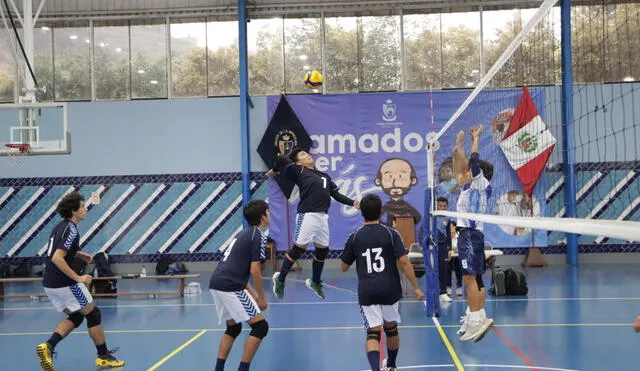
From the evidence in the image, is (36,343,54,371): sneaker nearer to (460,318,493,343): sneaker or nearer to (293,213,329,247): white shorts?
(293,213,329,247): white shorts

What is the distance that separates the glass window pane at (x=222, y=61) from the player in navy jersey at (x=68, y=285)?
1199 centimetres

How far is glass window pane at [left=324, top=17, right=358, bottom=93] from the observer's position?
60.2 feet

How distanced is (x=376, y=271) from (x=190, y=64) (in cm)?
1425

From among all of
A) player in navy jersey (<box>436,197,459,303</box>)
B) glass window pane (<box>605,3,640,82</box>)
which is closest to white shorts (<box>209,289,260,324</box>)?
player in navy jersey (<box>436,197,459,303</box>)

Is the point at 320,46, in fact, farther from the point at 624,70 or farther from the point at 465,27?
the point at 624,70

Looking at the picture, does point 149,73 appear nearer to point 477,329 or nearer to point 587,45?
point 587,45

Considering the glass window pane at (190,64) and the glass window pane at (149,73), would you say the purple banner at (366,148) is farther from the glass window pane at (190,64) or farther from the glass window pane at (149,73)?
the glass window pane at (149,73)

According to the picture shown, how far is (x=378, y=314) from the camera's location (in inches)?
220

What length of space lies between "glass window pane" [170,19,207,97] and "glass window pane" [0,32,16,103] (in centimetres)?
461

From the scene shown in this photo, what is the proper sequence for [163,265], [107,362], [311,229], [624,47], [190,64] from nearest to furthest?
Result: [107,362] < [311,229] < [624,47] < [163,265] < [190,64]

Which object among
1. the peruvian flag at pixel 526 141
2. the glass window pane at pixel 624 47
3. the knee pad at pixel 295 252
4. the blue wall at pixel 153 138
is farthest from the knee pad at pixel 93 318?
the glass window pane at pixel 624 47

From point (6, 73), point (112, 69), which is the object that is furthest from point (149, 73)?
point (6, 73)

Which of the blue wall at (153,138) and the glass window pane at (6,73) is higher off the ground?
the glass window pane at (6,73)

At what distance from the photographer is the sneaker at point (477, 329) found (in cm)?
677
